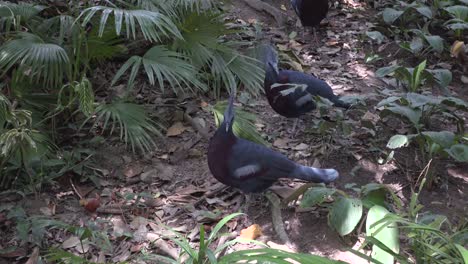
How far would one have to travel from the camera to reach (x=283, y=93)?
3357 millimetres

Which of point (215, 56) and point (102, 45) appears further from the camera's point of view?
point (215, 56)

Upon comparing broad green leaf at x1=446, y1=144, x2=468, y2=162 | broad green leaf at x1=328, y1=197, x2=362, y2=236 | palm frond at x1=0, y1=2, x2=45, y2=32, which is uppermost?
palm frond at x1=0, y1=2, x2=45, y2=32

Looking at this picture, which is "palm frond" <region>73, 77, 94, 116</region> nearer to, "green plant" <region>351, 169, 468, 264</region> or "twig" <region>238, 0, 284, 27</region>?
"green plant" <region>351, 169, 468, 264</region>

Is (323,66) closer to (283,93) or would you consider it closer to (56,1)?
(283,93)

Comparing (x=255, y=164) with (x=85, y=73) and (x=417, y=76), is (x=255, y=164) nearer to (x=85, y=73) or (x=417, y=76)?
(x=417, y=76)

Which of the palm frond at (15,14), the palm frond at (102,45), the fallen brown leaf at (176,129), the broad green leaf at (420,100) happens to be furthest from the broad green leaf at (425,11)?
the palm frond at (15,14)

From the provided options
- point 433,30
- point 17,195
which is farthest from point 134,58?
point 433,30

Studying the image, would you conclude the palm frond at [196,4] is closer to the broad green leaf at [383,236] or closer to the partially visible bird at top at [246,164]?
the partially visible bird at top at [246,164]

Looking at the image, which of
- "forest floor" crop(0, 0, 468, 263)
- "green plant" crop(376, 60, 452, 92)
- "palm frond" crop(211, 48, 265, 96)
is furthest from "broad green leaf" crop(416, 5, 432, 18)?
"palm frond" crop(211, 48, 265, 96)

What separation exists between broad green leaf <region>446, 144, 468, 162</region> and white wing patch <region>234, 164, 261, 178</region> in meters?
1.05

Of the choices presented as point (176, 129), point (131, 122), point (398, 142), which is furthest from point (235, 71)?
point (398, 142)

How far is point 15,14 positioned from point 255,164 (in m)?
2.10

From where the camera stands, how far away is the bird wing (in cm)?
297

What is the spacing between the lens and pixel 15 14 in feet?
12.7
